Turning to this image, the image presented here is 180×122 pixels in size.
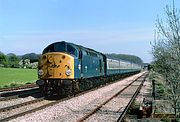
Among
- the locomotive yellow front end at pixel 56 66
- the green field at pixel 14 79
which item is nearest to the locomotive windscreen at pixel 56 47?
the locomotive yellow front end at pixel 56 66

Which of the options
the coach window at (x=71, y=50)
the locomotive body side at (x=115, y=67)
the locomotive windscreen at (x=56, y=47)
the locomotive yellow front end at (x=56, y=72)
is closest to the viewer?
the locomotive yellow front end at (x=56, y=72)

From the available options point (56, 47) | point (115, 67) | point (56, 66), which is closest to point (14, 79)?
point (115, 67)

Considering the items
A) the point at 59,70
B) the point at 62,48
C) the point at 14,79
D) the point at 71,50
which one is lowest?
the point at 14,79

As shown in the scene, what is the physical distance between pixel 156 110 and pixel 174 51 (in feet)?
14.6

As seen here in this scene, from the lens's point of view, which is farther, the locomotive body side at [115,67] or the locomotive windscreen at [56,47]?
the locomotive body side at [115,67]

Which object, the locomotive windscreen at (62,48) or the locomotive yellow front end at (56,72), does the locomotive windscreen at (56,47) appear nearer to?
the locomotive windscreen at (62,48)

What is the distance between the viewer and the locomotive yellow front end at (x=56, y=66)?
74.4 ft

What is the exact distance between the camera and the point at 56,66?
22766 mm

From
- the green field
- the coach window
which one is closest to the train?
the coach window

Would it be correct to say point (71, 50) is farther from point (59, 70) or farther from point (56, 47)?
point (59, 70)

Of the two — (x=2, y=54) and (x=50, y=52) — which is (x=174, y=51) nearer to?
(x=50, y=52)

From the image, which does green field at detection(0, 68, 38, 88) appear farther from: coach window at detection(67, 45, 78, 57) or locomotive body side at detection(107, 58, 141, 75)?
coach window at detection(67, 45, 78, 57)

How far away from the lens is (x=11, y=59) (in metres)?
113

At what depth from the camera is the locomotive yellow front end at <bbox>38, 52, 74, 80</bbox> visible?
74.4ft
